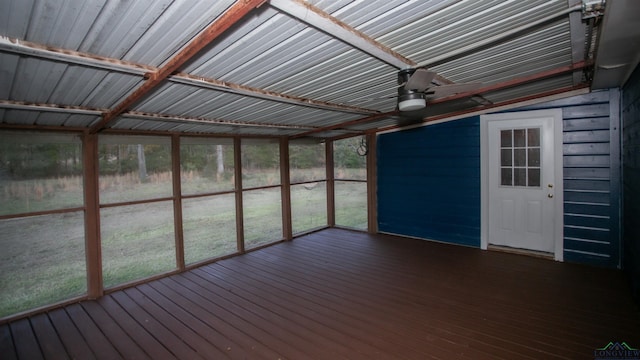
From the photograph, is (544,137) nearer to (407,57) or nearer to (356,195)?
(407,57)

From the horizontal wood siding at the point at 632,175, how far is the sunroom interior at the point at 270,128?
4cm

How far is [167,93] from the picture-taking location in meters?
2.97

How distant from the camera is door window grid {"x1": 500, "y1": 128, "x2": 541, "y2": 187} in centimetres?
482

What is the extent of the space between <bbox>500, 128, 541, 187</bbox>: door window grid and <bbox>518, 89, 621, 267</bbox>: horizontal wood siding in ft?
1.20

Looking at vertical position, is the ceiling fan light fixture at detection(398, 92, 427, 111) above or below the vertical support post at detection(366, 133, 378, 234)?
above

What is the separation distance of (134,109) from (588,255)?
646 cm

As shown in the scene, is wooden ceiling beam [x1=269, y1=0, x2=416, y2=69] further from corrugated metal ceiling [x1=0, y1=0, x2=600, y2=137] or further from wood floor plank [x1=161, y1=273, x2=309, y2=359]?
wood floor plank [x1=161, y1=273, x2=309, y2=359]

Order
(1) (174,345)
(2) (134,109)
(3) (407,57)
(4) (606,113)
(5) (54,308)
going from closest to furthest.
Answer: (3) (407,57) → (1) (174,345) → (2) (134,109) → (5) (54,308) → (4) (606,113)

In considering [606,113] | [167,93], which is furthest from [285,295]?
[606,113]

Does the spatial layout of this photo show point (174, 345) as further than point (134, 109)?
No

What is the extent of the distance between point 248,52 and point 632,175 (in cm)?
423

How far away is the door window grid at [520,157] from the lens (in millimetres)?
4820

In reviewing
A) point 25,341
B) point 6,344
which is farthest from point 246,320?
point 6,344

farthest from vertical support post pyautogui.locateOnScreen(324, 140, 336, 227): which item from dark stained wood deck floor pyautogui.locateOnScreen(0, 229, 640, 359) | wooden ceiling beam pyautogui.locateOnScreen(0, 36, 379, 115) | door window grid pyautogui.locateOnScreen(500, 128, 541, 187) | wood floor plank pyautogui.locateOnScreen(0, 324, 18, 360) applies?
wood floor plank pyautogui.locateOnScreen(0, 324, 18, 360)
